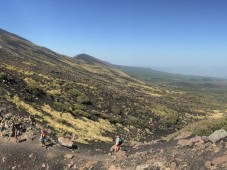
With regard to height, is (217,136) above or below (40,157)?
above

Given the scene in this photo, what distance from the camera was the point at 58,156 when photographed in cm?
2809

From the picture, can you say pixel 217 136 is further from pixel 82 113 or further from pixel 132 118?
pixel 132 118

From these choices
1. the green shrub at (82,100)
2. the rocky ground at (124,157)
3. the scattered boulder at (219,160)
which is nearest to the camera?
the scattered boulder at (219,160)

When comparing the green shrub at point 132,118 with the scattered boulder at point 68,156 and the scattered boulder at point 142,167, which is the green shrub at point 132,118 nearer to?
the scattered boulder at point 68,156

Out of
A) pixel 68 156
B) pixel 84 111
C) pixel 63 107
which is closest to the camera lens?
pixel 68 156

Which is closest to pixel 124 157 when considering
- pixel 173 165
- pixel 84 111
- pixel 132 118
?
pixel 173 165

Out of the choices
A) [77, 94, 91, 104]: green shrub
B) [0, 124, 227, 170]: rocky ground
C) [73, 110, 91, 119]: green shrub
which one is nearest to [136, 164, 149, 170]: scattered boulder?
[0, 124, 227, 170]: rocky ground

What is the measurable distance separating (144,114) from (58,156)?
47522 mm

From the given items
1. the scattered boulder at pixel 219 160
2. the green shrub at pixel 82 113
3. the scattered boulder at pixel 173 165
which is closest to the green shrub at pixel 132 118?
the green shrub at pixel 82 113

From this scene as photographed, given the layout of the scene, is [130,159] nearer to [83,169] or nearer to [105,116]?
[83,169]

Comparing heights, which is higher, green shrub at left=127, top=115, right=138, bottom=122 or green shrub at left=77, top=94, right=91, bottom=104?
green shrub at left=77, top=94, right=91, bottom=104

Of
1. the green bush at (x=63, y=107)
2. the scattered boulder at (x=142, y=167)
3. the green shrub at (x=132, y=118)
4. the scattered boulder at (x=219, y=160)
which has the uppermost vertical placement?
the scattered boulder at (x=219, y=160)

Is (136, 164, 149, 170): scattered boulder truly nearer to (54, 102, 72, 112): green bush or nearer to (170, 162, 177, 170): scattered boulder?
(170, 162, 177, 170): scattered boulder

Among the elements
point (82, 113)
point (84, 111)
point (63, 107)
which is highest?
point (63, 107)
